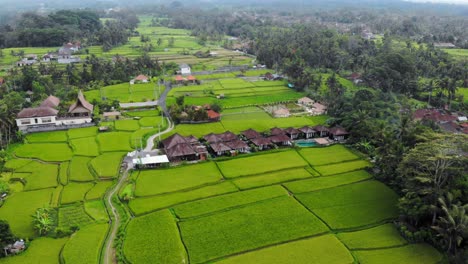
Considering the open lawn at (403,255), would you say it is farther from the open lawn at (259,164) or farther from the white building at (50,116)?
the white building at (50,116)

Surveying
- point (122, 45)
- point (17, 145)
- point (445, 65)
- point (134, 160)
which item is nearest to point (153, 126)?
point (134, 160)

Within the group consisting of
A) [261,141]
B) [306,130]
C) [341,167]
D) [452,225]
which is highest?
[452,225]

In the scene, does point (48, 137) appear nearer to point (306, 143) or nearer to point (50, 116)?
point (50, 116)

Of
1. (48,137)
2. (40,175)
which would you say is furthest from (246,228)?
(48,137)

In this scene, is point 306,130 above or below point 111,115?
above

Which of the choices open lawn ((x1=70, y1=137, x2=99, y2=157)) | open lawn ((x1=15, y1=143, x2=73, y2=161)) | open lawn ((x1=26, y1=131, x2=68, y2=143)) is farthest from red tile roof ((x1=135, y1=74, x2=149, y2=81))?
open lawn ((x1=15, y1=143, x2=73, y2=161))

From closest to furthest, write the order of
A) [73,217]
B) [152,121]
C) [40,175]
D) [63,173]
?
[73,217] → [40,175] → [63,173] → [152,121]
